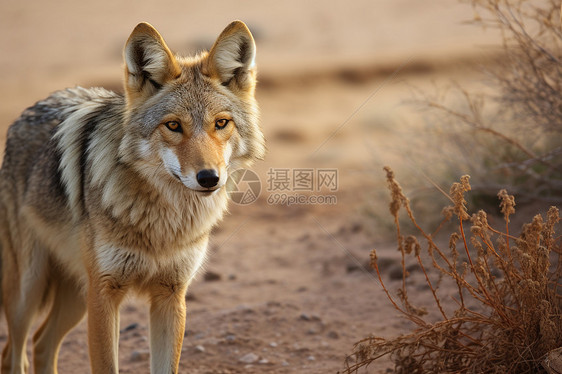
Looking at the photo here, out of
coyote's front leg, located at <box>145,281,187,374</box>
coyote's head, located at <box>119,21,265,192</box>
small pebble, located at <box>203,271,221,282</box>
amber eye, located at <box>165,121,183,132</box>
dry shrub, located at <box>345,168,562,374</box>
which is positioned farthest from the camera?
small pebble, located at <box>203,271,221,282</box>

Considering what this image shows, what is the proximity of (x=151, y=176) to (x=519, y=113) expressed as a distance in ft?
11.4

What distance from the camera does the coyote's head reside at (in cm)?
373

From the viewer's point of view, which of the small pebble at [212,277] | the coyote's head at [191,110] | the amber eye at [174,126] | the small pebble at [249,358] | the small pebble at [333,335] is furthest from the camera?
the small pebble at [212,277]

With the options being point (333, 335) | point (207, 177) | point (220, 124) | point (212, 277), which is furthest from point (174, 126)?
point (212, 277)

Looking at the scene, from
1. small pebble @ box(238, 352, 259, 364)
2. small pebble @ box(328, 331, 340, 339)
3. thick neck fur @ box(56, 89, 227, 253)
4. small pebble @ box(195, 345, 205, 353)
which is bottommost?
small pebble @ box(238, 352, 259, 364)

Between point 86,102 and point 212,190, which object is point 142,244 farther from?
point 86,102

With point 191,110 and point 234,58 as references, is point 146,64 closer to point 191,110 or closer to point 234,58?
point 191,110

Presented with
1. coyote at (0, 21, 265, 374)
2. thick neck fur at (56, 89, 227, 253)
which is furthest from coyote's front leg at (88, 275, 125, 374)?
thick neck fur at (56, 89, 227, 253)

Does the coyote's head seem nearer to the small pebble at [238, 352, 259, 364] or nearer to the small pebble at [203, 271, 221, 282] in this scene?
the small pebble at [238, 352, 259, 364]

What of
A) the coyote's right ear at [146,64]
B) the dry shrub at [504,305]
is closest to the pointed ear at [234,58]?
the coyote's right ear at [146,64]

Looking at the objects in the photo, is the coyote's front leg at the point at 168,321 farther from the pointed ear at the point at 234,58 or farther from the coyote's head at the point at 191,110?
the pointed ear at the point at 234,58

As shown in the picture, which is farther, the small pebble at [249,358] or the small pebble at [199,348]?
the small pebble at [199,348]

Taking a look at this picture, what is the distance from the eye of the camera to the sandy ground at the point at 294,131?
5445 millimetres

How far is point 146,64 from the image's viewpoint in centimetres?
402
